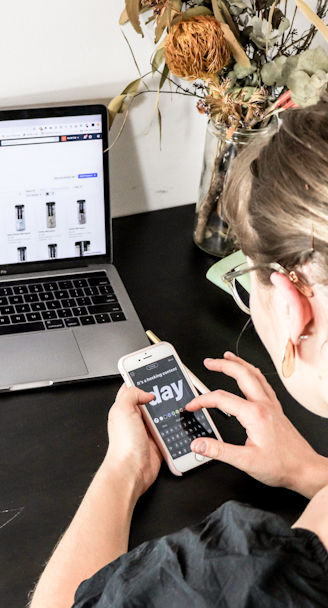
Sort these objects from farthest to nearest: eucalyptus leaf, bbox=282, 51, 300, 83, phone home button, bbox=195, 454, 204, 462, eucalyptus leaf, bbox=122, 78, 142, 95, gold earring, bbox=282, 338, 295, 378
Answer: eucalyptus leaf, bbox=122, 78, 142, 95 → eucalyptus leaf, bbox=282, 51, 300, 83 → phone home button, bbox=195, 454, 204, 462 → gold earring, bbox=282, 338, 295, 378

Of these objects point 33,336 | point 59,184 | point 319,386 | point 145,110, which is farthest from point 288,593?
point 145,110

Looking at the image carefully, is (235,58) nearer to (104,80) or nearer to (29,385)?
(104,80)

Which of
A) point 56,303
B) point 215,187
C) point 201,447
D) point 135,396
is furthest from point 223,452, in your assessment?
point 215,187

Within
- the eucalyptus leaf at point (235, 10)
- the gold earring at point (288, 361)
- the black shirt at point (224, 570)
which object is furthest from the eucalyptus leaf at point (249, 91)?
the black shirt at point (224, 570)

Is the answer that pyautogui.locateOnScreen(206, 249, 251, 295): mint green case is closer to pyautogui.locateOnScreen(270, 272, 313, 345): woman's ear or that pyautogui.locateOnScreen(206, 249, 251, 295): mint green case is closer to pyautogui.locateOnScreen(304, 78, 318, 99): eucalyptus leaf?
pyautogui.locateOnScreen(304, 78, 318, 99): eucalyptus leaf

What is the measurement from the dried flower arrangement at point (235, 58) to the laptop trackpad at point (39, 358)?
A: 1.29 feet

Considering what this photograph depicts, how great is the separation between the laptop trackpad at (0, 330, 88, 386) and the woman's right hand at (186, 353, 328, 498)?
7.3 inches

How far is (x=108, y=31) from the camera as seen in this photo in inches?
36.1

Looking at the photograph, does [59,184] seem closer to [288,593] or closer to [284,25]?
[284,25]

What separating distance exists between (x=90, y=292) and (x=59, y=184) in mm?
178

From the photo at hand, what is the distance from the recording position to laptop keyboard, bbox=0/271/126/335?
0.85 metres

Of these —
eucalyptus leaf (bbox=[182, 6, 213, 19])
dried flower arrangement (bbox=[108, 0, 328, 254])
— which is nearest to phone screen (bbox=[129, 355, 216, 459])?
dried flower arrangement (bbox=[108, 0, 328, 254])

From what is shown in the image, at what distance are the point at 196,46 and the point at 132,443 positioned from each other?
0.52m

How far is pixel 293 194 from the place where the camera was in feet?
1.57
